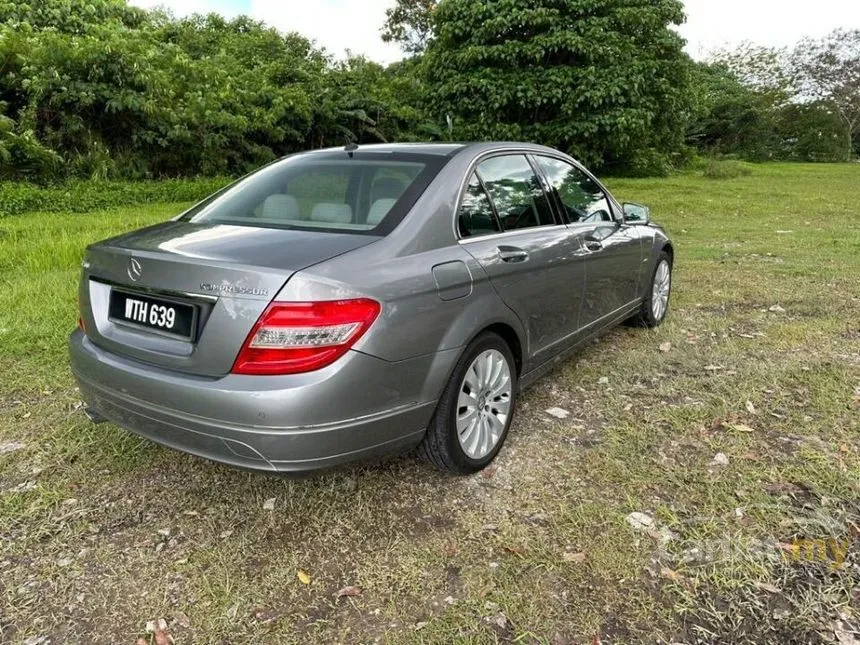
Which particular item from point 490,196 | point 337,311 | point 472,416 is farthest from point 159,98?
point 337,311

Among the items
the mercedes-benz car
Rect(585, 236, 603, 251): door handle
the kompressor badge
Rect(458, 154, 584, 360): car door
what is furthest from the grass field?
Rect(585, 236, 603, 251): door handle

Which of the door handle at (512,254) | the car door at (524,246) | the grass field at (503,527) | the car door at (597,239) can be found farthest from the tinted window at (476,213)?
the grass field at (503,527)

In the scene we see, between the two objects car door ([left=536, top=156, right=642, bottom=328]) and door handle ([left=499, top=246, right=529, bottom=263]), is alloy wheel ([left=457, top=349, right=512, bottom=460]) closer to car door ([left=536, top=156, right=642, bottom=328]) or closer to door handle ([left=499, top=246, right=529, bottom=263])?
door handle ([left=499, top=246, right=529, bottom=263])

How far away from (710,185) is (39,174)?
1637 cm

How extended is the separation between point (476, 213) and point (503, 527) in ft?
4.48

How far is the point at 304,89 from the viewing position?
1573 cm

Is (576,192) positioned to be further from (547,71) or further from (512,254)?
(547,71)

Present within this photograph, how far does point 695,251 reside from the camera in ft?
27.8

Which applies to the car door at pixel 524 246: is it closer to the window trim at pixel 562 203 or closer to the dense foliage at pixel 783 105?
the window trim at pixel 562 203

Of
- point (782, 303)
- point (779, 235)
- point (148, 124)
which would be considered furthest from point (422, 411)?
point (148, 124)

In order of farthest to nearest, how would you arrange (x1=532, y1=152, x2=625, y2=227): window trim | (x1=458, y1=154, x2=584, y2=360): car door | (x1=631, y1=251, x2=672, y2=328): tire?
1. (x1=631, y1=251, x2=672, y2=328): tire
2. (x1=532, y1=152, x2=625, y2=227): window trim
3. (x1=458, y1=154, x2=584, y2=360): car door

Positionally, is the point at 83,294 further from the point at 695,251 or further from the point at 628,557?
the point at 695,251

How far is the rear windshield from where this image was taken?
2656mm

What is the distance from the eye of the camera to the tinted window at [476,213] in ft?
9.17
